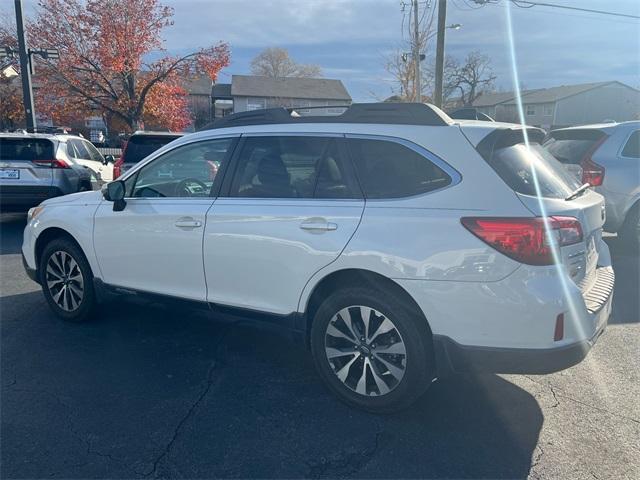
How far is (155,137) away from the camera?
9320 millimetres

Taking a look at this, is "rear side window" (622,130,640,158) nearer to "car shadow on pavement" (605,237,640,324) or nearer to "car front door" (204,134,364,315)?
"car shadow on pavement" (605,237,640,324)

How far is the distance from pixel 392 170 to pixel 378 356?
3.81 feet

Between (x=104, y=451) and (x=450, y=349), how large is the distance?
203 centimetres

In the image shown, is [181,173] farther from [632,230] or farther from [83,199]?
[632,230]

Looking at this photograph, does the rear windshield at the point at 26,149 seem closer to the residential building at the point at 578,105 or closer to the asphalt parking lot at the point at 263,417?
the asphalt parking lot at the point at 263,417

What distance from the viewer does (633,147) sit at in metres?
7.07

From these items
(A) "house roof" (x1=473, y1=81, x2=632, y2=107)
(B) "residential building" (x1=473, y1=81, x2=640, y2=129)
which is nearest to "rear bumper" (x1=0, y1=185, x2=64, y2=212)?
(B) "residential building" (x1=473, y1=81, x2=640, y2=129)

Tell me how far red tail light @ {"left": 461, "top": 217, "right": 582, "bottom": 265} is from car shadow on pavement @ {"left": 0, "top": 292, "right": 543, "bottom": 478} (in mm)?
1111

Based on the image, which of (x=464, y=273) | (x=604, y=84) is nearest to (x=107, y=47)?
(x=464, y=273)

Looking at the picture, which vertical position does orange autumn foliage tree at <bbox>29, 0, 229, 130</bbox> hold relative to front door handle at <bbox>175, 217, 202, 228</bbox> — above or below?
above

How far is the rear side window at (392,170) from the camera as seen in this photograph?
9.88 feet

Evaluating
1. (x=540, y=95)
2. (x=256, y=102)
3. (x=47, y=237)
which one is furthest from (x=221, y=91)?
(x=47, y=237)

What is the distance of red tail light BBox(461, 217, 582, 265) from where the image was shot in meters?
2.69

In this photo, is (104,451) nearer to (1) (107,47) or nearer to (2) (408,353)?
(2) (408,353)
